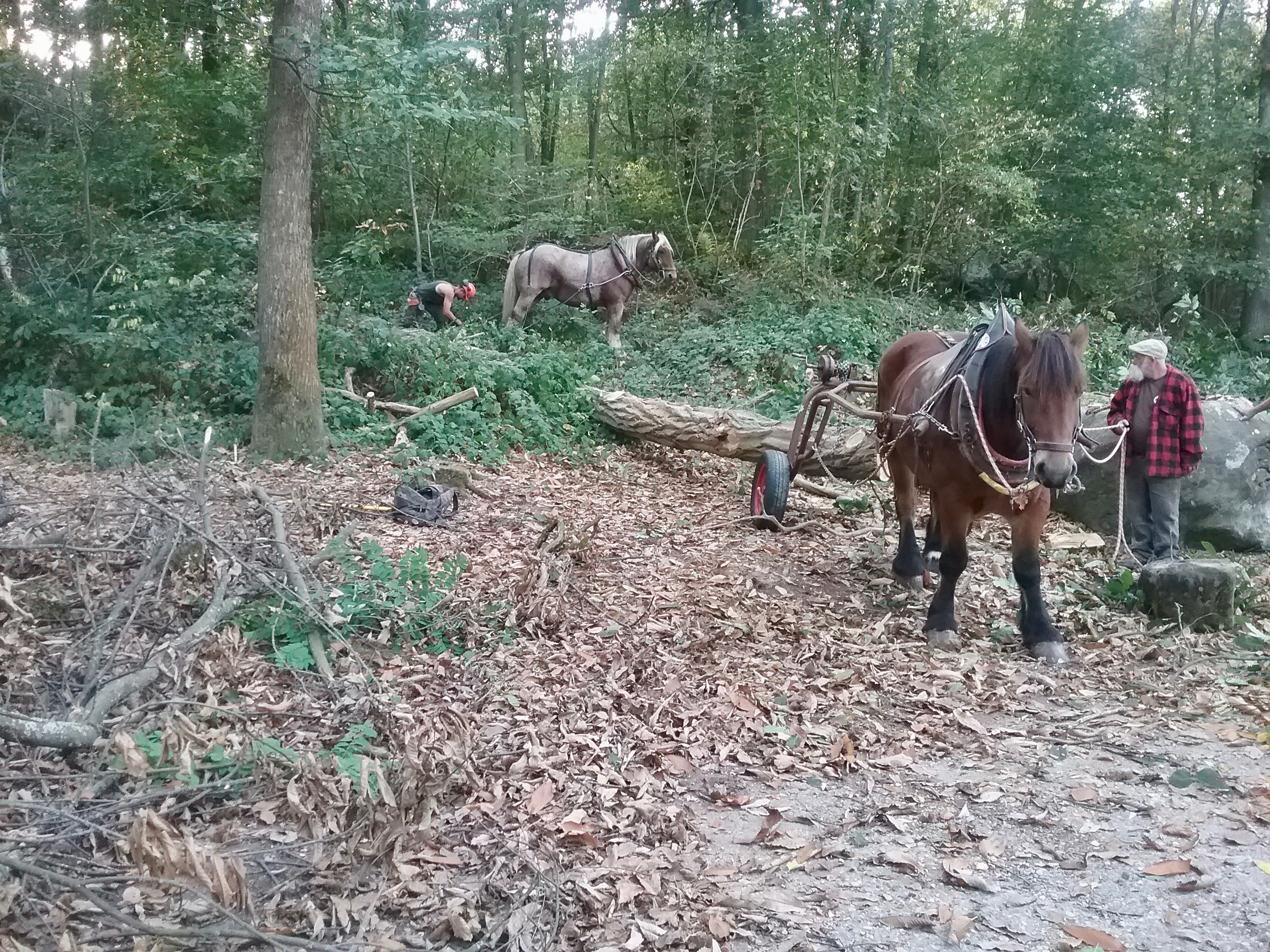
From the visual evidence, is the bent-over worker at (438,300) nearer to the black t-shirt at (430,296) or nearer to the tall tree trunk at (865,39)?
the black t-shirt at (430,296)

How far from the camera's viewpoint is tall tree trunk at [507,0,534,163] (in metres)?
18.2

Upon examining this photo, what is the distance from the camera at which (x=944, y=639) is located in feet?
18.2

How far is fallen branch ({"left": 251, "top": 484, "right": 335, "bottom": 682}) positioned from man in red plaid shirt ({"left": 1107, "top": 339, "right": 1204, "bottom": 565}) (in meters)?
5.49

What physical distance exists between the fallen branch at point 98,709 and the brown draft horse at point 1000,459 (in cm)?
398

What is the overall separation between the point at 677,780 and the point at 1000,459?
2.47 m

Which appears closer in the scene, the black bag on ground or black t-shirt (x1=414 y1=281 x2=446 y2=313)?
the black bag on ground

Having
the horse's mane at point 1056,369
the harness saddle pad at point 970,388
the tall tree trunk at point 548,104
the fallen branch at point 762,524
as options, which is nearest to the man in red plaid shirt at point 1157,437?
the harness saddle pad at point 970,388

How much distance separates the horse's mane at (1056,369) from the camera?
4.53m

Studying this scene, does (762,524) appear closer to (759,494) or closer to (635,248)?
(759,494)

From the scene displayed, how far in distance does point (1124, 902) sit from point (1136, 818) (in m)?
0.66

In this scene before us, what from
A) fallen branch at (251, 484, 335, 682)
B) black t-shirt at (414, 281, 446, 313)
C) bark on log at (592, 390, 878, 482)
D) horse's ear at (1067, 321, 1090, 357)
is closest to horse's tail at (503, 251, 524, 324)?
black t-shirt at (414, 281, 446, 313)

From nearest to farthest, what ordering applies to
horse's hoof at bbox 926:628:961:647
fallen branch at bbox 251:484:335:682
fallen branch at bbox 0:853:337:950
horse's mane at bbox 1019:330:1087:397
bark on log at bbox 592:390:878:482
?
fallen branch at bbox 0:853:337:950
fallen branch at bbox 251:484:335:682
horse's mane at bbox 1019:330:1087:397
horse's hoof at bbox 926:628:961:647
bark on log at bbox 592:390:878:482

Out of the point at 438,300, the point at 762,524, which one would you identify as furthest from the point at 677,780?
the point at 438,300

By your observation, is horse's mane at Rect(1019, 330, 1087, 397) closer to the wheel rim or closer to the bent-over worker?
the wheel rim
